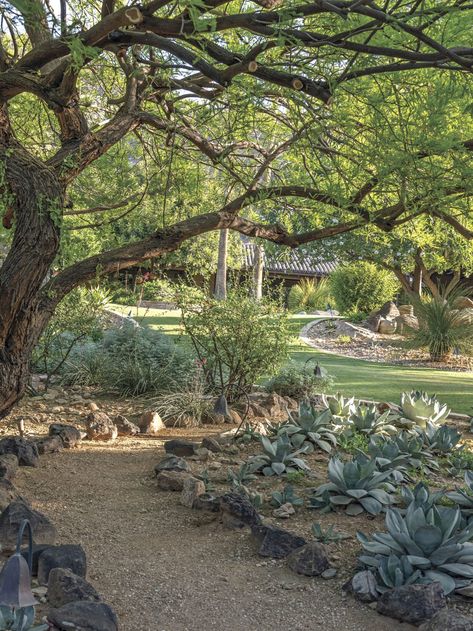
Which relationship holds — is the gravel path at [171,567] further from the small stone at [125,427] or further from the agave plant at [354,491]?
the small stone at [125,427]

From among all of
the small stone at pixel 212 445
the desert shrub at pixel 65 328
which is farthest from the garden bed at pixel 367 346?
the small stone at pixel 212 445

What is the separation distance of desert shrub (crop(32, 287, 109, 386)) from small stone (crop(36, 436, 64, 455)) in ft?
9.63

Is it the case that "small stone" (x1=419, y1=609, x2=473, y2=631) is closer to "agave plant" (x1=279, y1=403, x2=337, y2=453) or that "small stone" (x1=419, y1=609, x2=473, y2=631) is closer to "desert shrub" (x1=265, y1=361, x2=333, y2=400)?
"agave plant" (x1=279, y1=403, x2=337, y2=453)

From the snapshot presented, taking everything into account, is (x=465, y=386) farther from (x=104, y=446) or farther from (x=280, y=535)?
(x=280, y=535)

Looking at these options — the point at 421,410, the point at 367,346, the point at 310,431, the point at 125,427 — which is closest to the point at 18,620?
the point at 310,431

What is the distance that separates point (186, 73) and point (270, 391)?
4.23 metres

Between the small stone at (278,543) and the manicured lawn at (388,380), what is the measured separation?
200 inches

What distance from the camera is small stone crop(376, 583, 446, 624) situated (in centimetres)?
321

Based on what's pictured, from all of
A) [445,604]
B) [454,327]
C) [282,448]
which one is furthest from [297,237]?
[454,327]

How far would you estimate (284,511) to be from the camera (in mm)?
4547

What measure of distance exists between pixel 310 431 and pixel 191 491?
1.82 metres

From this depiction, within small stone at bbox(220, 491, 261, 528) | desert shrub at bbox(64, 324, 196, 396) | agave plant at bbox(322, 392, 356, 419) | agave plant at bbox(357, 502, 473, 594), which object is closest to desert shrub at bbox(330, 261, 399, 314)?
desert shrub at bbox(64, 324, 196, 396)

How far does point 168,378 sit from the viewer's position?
9320mm

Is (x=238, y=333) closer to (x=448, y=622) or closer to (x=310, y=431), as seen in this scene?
(x=310, y=431)
